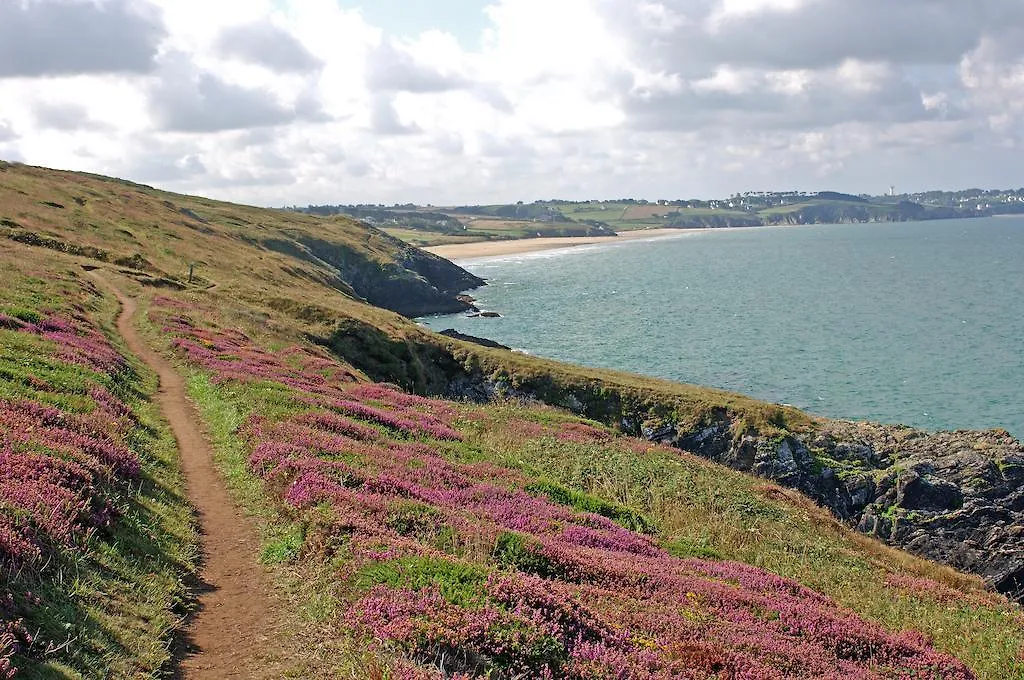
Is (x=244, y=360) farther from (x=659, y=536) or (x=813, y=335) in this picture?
(x=813, y=335)

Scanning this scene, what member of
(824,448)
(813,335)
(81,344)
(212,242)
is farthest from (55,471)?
(813,335)

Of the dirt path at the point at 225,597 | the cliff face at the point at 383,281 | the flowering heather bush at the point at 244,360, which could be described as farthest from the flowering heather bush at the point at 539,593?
the cliff face at the point at 383,281

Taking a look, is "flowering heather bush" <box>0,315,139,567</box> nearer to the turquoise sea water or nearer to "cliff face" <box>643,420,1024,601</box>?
"cliff face" <box>643,420,1024,601</box>

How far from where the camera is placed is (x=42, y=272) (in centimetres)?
4453

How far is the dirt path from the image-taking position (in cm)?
974

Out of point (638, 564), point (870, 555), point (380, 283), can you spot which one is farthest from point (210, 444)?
point (380, 283)

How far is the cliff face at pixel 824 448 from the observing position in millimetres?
38031

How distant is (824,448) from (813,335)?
6286cm

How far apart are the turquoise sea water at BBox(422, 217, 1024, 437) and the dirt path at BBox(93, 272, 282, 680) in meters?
63.7

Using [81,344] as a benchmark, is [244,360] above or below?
below

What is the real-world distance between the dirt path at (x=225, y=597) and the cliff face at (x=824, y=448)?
34068 mm

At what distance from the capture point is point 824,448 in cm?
4744

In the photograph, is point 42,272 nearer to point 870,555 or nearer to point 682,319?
point 870,555

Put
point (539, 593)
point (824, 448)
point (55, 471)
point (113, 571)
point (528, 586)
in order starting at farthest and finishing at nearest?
point (824, 448) < point (55, 471) < point (113, 571) < point (528, 586) < point (539, 593)
